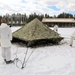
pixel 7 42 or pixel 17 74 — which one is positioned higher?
pixel 7 42

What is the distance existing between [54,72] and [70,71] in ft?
1.55

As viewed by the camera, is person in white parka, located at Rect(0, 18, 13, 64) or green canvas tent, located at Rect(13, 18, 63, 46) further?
green canvas tent, located at Rect(13, 18, 63, 46)

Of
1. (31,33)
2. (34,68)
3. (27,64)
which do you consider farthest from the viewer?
(31,33)

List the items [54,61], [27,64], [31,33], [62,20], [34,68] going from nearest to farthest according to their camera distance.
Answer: [34,68] → [27,64] → [54,61] → [31,33] → [62,20]

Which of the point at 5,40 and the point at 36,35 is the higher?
the point at 5,40

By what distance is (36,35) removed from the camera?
30.5 feet

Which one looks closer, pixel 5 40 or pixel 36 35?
pixel 5 40

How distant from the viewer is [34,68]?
5414mm

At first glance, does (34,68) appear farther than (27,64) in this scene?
No

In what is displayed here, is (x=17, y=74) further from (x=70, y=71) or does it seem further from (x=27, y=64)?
(x=70, y=71)

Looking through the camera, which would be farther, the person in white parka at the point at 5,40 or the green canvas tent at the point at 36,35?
the green canvas tent at the point at 36,35

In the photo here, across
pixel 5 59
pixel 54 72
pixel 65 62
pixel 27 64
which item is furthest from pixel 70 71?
pixel 5 59

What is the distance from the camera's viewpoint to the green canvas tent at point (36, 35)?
29.4 ft

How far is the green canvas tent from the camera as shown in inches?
353
